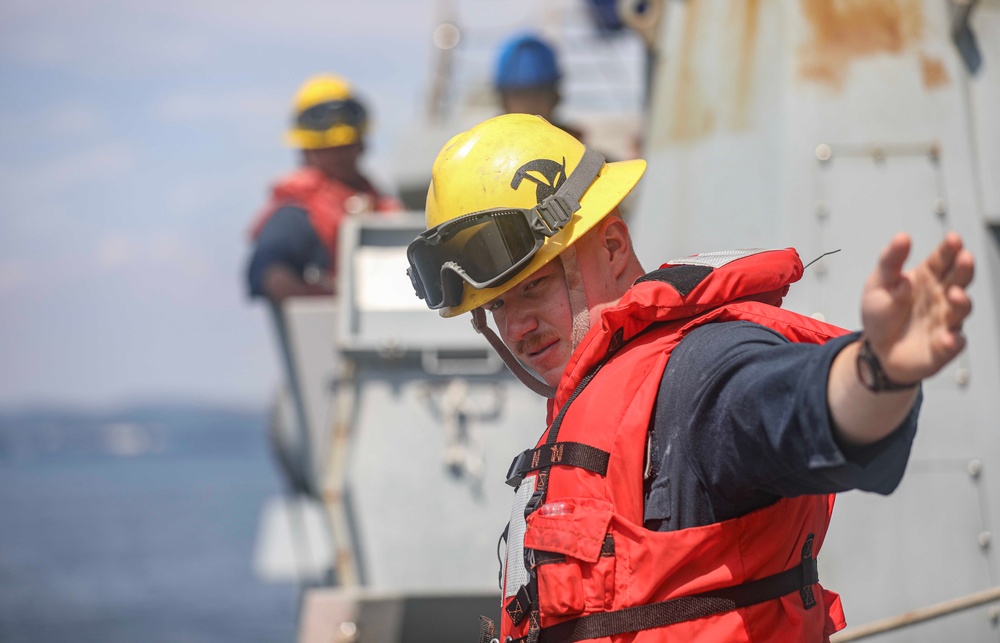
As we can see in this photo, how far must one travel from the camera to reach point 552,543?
5.76ft

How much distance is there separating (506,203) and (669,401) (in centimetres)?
57

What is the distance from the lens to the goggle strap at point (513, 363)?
2.29m

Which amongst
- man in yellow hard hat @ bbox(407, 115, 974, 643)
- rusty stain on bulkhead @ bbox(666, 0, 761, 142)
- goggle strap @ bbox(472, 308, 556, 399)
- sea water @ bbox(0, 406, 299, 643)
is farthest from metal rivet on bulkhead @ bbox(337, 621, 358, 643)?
sea water @ bbox(0, 406, 299, 643)

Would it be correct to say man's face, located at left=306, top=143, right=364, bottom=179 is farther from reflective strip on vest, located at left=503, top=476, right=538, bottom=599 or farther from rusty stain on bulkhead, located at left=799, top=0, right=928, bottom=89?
reflective strip on vest, located at left=503, top=476, right=538, bottom=599

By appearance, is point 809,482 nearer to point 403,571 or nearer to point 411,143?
A: point 403,571

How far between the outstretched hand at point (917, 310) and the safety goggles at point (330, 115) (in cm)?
626

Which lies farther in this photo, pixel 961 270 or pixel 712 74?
pixel 712 74

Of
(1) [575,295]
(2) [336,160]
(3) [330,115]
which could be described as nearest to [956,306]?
(1) [575,295]

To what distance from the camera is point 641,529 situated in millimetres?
1694

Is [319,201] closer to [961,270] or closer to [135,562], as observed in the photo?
[961,270]

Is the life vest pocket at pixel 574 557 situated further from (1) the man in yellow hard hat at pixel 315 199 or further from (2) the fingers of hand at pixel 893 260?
(1) the man in yellow hard hat at pixel 315 199

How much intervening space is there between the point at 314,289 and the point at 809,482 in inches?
196

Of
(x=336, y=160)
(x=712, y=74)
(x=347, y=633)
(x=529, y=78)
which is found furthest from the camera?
(x=336, y=160)

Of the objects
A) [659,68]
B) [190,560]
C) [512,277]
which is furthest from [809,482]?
[190,560]
